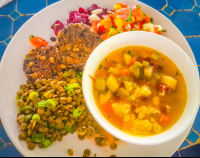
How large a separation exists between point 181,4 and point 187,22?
450 mm

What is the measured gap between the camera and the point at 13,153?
8.84ft

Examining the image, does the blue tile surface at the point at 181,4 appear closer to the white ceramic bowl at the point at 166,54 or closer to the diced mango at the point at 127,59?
the white ceramic bowl at the point at 166,54

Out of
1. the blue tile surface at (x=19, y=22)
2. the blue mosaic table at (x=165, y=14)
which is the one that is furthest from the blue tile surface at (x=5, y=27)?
the blue tile surface at (x=19, y=22)

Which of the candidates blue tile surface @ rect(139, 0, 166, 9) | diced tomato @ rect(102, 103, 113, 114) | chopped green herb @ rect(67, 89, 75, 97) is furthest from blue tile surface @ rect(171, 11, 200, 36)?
chopped green herb @ rect(67, 89, 75, 97)

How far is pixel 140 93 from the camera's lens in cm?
203

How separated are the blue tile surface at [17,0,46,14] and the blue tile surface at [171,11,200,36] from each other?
269 centimetres

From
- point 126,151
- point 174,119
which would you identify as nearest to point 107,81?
Result: point 174,119

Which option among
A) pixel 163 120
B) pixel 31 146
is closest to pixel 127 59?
pixel 163 120

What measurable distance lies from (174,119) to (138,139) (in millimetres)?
Result: 514

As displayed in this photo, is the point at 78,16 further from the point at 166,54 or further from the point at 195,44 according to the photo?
the point at 195,44

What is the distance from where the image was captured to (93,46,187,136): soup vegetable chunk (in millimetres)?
1964

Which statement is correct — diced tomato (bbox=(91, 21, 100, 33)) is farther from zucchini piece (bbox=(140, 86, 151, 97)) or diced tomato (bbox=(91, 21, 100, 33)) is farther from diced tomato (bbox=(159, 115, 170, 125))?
diced tomato (bbox=(159, 115, 170, 125))

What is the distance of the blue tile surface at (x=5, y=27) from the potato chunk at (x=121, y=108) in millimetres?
2666

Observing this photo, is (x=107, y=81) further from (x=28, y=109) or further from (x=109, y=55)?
(x=28, y=109)
